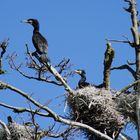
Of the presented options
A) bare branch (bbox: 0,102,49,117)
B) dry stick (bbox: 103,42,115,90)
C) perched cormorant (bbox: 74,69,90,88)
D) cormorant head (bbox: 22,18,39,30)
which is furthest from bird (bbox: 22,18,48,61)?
bare branch (bbox: 0,102,49,117)

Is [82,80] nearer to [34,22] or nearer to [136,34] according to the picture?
[34,22]

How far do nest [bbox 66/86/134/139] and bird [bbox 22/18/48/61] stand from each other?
1.05 m

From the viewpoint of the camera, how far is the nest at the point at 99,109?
45.5 feet

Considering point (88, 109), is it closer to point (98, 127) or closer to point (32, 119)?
point (98, 127)

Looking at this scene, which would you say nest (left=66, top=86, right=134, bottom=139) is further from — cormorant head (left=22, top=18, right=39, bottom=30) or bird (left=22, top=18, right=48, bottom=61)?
cormorant head (left=22, top=18, right=39, bottom=30)

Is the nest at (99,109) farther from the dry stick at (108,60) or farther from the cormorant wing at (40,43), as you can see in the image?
the cormorant wing at (40,43)

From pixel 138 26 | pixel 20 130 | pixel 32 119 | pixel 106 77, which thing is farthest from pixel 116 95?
pixel 32 119

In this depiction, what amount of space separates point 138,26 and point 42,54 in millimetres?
2062

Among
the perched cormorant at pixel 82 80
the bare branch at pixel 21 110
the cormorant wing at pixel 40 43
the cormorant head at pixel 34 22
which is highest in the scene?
the cormorant head at pixel 34 22

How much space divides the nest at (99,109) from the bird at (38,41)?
105cm

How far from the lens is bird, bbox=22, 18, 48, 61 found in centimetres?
1441

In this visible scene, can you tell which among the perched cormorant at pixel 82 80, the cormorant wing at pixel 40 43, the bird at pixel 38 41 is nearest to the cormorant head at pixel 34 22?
A: the bird at pixel 38 41

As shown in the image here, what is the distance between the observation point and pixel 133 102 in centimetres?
1360

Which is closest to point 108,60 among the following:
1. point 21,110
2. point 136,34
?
point 136,34
